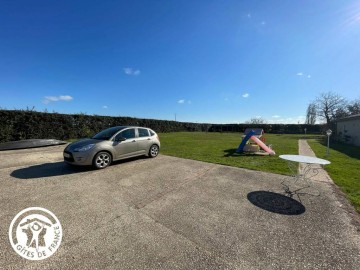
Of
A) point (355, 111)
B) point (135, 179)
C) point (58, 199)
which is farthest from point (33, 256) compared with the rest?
point (355, 111)

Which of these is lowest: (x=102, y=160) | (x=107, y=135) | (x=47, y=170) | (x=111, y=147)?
(x=47, y=170)

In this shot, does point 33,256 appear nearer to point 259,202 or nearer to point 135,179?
point 135,179

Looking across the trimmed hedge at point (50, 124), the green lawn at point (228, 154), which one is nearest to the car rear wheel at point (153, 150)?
the green lawn at point (228, 154)

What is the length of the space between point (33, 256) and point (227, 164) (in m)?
6.36

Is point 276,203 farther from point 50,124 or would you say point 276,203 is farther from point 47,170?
point 50,124

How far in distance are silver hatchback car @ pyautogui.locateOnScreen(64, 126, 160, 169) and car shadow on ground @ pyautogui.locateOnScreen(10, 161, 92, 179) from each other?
0.33 meters

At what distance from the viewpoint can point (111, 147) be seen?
650 cm

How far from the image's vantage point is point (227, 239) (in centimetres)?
271

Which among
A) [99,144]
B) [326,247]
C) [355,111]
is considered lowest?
[326,247]

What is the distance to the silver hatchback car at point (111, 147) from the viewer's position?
19.4 ft

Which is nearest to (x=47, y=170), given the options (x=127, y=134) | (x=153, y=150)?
(x=127, y=134)

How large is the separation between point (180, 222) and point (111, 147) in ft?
14.2

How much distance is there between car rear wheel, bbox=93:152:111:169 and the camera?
20.0 feet

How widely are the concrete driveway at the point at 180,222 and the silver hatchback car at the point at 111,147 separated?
0.62 meters
